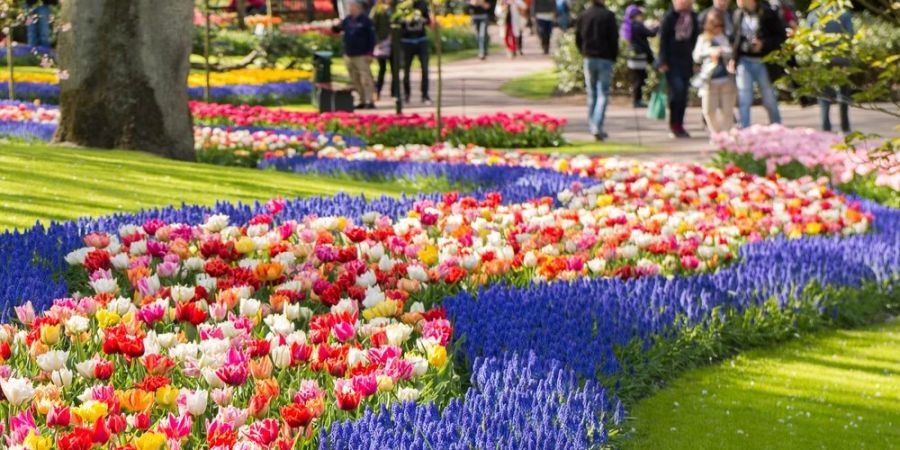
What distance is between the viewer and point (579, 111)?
77.8ft

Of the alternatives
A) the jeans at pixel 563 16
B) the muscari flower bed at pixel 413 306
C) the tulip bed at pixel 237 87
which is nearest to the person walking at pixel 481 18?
the jeans at pixel 563 16

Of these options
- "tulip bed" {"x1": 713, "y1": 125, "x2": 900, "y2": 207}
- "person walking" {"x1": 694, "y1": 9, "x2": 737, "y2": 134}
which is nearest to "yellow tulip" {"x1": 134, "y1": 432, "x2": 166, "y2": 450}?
"tulip bed" {"x1": 713, "y1": 125, "x2": 900, "y2": 207}

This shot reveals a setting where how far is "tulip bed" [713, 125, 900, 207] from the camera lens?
11.7 metres

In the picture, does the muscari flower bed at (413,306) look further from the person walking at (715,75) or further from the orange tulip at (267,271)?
the person walking at (715,75)

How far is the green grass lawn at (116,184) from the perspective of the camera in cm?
960

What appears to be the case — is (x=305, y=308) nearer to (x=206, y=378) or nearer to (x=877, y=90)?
(x=206, y=378)

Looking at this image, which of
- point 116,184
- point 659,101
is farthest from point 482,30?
point 116,184

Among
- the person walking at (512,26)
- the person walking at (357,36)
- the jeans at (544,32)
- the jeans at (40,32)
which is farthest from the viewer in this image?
the jeans at (544,32)

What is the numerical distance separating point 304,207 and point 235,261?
174 cm

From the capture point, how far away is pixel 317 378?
488 centimetres

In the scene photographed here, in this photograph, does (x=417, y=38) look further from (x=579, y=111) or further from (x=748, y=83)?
(x=748, y=83)

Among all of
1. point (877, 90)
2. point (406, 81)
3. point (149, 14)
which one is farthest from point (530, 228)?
point (406, 81)

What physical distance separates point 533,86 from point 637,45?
5847 mm

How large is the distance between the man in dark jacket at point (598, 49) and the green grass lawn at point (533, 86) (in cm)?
815
